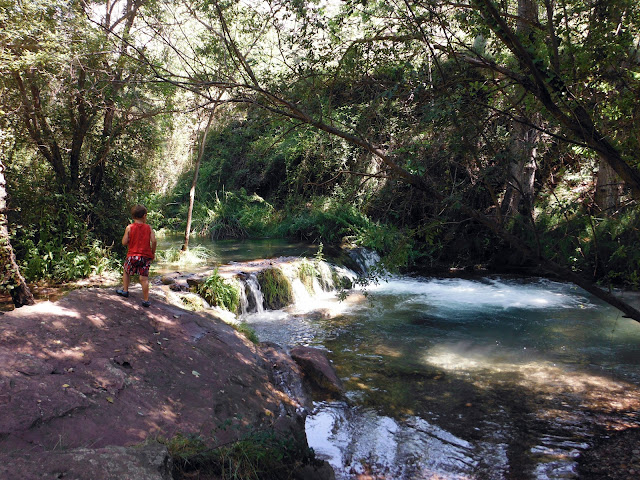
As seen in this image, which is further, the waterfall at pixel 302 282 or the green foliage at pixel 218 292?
the waterfall at pixel 302 282

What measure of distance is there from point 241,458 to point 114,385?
1.46m

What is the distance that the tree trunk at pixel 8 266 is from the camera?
6.84m

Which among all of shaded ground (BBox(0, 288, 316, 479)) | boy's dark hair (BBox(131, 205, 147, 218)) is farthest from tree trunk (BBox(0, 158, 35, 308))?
boy's dark hair (BBox(131, 205, 147, 218))

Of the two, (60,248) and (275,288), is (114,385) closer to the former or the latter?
(60,248)

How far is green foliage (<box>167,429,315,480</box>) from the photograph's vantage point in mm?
3064

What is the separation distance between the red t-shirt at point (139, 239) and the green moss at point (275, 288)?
4661 millimetres

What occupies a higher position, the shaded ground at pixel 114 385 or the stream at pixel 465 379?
the shaded ground at pixel 114 385

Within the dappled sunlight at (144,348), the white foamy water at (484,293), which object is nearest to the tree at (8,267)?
the dappled sunlight at (144,348)

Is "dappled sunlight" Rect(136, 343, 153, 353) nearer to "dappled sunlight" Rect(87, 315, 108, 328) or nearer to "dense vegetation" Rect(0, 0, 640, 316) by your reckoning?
"dappled sunlight" Rect(87, 315, 108, 328)

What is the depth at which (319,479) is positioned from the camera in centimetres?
377

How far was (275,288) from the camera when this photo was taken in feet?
36.1

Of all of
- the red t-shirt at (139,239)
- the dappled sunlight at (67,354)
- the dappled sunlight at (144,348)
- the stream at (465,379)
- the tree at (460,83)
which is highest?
the tree at (460,83)

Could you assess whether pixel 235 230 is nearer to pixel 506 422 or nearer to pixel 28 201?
pixel 28 201

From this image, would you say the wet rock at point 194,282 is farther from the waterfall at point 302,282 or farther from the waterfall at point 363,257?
the waterfall at point 363,257
